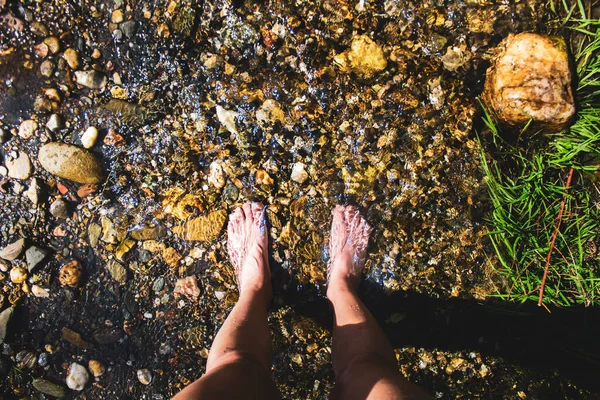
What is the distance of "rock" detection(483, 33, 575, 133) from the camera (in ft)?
6.86

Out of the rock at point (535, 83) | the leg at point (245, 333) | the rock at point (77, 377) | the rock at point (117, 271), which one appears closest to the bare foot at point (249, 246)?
the leg at point (245, 333)

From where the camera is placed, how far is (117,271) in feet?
8.36

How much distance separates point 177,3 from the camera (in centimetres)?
257

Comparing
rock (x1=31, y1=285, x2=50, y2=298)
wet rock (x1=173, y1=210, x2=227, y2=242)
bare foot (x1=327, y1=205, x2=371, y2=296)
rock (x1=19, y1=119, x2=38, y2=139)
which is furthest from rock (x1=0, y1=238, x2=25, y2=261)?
bare foot (x1=327, y1=205, x2=371, y2=296)

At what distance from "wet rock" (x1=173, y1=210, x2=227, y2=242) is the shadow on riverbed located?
3.60 feet

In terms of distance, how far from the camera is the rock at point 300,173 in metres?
2.48

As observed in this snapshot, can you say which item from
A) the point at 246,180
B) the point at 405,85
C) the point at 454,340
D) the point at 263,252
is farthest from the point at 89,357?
the point at 405,85

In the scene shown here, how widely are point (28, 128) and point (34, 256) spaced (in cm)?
81

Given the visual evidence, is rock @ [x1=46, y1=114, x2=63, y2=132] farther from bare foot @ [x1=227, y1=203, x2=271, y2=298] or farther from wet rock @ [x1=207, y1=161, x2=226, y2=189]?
bare foot @ [x1=227, y1=203, x2=271, y2=298]

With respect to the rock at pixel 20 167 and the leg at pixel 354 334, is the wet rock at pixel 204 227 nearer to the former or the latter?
the leg at pixel 354 334

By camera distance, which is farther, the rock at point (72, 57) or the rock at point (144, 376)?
the rock at point (72, 57)

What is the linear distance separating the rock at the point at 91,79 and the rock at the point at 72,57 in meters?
0.05

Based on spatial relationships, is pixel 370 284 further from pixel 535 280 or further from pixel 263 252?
pixel 535 280

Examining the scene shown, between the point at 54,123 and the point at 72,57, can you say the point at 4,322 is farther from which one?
the point at 72,57
